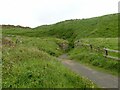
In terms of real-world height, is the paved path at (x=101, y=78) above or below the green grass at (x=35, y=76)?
below

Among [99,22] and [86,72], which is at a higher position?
[99,22]

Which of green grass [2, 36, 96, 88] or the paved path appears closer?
green grass [2, 36, 96, 88]

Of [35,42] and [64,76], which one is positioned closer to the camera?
[64,76]

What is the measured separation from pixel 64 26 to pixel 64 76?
63.4 m

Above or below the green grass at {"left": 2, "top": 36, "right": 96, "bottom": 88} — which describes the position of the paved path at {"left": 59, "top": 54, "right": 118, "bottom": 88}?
below

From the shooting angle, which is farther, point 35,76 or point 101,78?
point 101,78

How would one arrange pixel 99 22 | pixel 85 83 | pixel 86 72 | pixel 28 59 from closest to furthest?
pixel 85 83, pixel 28 59, pixel 86 72, pixel 99 22

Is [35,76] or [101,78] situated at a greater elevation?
[35,76]

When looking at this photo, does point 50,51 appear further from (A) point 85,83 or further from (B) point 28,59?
(A) point 85,83

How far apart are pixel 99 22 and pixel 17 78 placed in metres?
58.1

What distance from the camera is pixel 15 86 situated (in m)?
18.5

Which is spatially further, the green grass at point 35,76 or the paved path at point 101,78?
the paved path at point 101,78

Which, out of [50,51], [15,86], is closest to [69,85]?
[15,86]

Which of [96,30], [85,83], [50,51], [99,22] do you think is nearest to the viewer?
[85,83]
